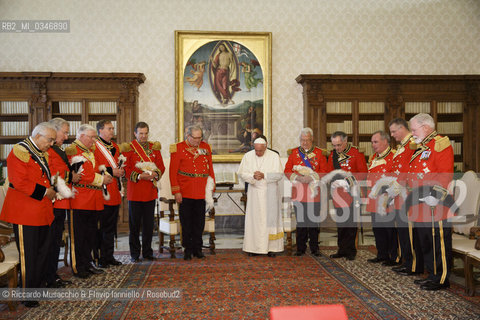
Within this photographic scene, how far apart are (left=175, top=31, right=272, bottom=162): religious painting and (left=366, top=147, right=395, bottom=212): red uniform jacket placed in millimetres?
3266

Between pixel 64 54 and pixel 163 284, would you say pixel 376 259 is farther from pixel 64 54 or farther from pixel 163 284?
pixel 64 54

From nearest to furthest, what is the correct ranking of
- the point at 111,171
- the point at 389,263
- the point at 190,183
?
1. the point at 111,171
2. the point at 389,263
3. the point at 190,183

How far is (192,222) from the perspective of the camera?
527cm

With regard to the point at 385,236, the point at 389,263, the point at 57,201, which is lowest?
the point at 389,263

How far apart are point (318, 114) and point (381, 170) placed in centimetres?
315

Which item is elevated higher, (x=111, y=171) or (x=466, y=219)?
(x=111, y=171)

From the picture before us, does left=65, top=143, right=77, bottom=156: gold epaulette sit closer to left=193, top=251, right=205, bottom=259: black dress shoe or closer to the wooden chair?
left=193, top=251, right=205, bottom=259: black dress shoe

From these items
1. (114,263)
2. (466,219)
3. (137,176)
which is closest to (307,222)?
(466,219)

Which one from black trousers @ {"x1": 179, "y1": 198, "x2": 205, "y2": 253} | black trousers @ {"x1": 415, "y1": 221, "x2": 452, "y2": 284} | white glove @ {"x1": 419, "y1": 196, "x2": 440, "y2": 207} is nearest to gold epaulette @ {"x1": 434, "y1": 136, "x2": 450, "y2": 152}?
white glove @ {"x1": 419, "y1": 196, "x2": 440, "y2": 207}

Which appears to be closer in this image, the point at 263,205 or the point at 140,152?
the point at 140,152

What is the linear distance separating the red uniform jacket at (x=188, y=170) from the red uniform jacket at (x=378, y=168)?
2059 millimetres

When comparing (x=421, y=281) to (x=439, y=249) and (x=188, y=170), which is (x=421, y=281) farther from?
(x=188, y=170)

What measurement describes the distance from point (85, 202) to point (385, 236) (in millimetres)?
3468

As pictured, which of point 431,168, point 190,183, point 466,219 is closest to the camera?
point 431,168
